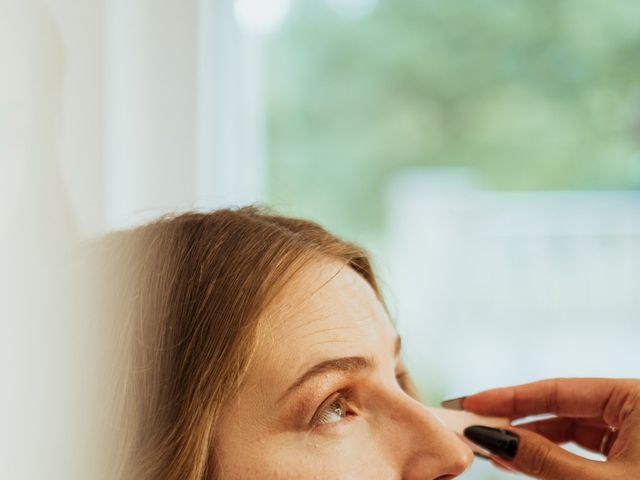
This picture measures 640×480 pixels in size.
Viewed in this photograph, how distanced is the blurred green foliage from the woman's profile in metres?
2.14

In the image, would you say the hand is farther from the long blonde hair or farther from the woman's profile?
the long blonde hair

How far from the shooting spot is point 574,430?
1.06 meters

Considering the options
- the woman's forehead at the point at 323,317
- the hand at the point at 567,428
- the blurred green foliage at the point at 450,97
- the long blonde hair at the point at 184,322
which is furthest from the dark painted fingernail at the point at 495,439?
the blurred green foliage at the point at 450,97

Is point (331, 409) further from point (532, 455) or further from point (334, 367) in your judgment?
point (532, 455)

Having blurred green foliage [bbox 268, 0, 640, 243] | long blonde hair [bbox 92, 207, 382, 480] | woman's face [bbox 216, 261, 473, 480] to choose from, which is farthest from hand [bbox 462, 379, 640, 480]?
blurred green foliage [bbox 268, 0, 640, 243]

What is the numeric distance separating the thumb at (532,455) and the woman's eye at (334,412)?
0.20 metres

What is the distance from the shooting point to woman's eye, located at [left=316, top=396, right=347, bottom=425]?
2.43 feet

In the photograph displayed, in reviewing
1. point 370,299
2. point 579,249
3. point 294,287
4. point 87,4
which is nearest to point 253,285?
point 294,287

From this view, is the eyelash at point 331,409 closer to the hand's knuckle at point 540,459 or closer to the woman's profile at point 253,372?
the woman's profile at point 253,372

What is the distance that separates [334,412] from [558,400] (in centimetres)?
34

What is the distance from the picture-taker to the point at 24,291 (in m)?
0.45

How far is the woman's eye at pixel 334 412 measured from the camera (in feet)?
2.43

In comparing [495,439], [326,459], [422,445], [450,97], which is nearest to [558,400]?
[495,439]

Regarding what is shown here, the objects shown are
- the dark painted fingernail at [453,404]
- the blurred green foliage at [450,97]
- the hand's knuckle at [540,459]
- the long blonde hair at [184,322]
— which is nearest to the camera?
the long blonde hair at [184,322]
